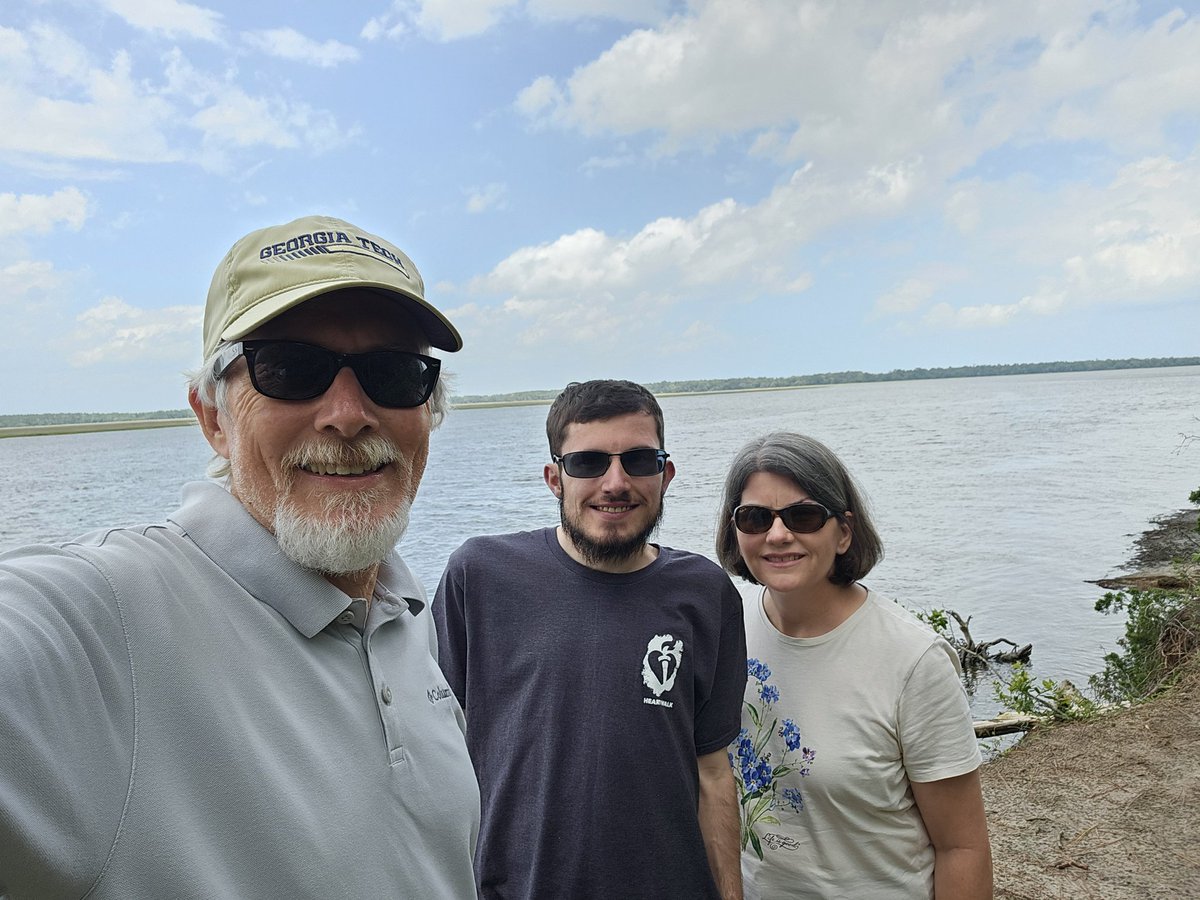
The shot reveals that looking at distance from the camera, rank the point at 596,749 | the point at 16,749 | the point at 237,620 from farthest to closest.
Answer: the point at 596,749, the point at 237,620, the point at 16,749

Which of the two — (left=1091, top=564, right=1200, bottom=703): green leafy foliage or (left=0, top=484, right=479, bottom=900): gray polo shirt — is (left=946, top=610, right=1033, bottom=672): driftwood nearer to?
(left=1091, top=564, right=1200, bottom=703): green leafy foliage

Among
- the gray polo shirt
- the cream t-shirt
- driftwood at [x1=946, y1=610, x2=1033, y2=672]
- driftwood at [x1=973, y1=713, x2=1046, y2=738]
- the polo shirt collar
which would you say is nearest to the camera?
the gray polo shirt

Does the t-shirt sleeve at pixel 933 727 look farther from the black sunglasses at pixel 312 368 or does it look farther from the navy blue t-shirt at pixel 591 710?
the black sunglasses at pixel 312 368

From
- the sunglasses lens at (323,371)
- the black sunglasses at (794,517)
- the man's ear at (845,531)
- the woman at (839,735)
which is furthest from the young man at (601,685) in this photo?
the sunglasses lens at (323,371)

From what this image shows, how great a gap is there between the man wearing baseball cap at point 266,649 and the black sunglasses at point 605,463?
97cm

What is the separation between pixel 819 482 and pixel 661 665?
35.2 inches

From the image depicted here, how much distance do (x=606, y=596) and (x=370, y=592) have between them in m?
1.04

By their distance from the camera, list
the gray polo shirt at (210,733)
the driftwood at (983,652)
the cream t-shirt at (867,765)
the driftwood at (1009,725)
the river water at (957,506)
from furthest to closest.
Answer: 1. the river water at (957,506)
2. the driftwood at (983,652)
3. the driftwood at (1009,725)
4. the cream t-shirt at (867,765)
5. the gray polo shirt at (210,733)

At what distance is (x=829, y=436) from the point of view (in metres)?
60.2

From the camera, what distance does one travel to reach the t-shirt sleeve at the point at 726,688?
2646 mm

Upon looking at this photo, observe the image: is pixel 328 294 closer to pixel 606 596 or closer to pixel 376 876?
pixel 376 876

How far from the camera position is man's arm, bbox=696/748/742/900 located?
2566mm

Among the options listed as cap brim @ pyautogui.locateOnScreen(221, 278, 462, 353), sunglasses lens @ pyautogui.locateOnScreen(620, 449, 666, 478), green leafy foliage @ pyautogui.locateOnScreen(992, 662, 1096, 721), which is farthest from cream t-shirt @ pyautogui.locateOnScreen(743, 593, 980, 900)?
green leafy foliage @ pyautogui.locateOnScreen(992, 662, 1096, 721)

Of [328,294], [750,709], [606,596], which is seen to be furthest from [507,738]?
[328,294]
